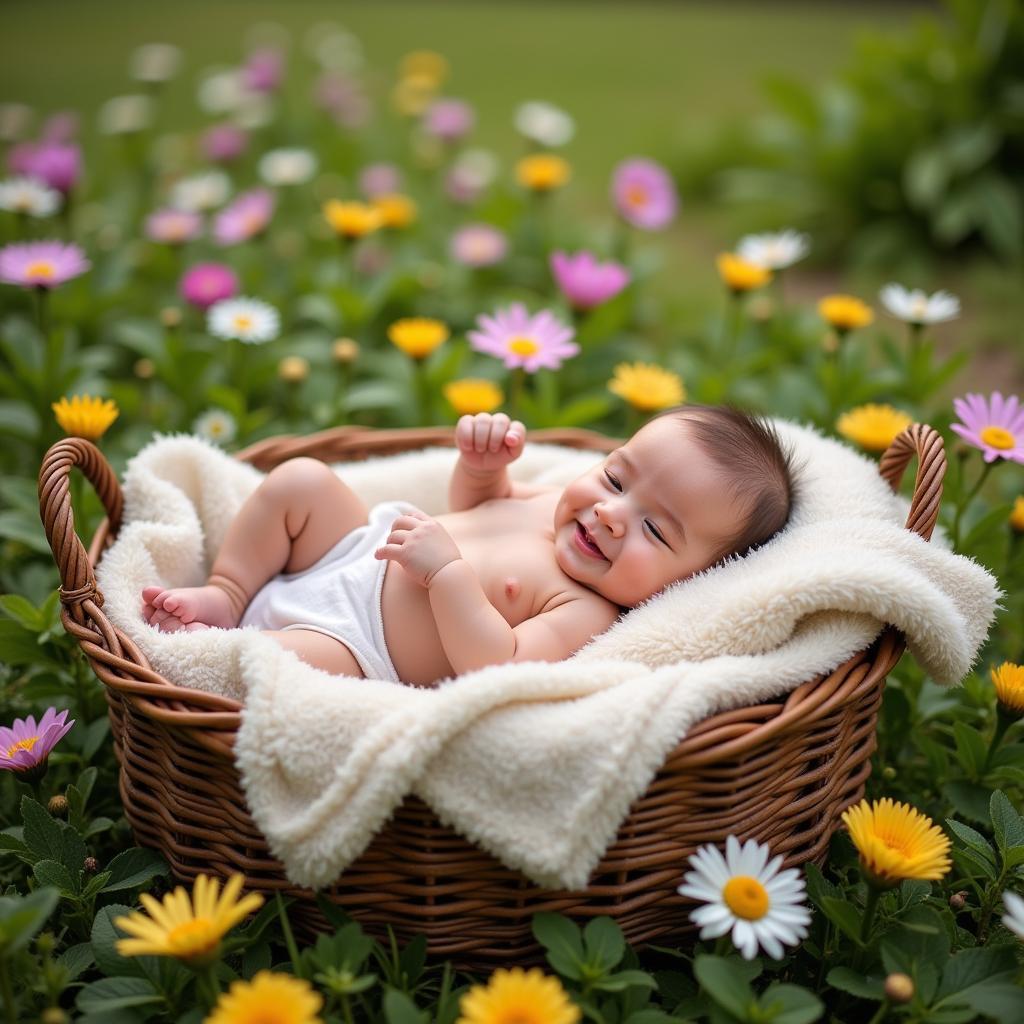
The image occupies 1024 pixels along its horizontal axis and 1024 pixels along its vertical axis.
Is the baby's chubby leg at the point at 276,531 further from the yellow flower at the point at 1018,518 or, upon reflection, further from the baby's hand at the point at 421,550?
the yellow flower at the point at 1018,518

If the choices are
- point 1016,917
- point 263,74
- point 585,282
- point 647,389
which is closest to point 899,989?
point 1016,917

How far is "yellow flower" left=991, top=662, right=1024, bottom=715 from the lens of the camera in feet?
4.75

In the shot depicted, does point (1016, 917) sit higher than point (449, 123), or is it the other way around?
point (1016, 917)

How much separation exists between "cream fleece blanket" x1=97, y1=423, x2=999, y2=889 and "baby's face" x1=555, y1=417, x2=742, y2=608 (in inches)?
2.1

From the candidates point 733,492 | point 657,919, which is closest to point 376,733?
point 657,919

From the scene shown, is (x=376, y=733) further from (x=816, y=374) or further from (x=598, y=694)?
(x=816, y=374)

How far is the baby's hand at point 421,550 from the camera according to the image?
148 centimetres

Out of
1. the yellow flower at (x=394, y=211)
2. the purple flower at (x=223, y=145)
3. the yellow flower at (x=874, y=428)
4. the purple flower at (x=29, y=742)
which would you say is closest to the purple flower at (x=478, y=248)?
the yellow flower at (x=394, y=211)

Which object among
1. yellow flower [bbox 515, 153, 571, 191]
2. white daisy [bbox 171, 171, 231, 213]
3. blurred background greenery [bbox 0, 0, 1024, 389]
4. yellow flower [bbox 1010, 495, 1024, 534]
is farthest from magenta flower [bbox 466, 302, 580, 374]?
white daisy [bbox 171, 171, 231, 213]

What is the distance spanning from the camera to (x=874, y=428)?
1.85 metres

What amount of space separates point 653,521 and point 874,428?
1.71 ft

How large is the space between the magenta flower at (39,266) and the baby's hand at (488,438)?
90cm

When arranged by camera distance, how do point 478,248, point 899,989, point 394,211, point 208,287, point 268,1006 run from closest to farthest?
1. point 268,1006
2. point 899,989
3. point 208,287
4. point 394,211
5. point 478,248

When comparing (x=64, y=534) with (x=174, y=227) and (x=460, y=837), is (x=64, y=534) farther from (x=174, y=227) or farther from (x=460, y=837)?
(x=174, y=227)
